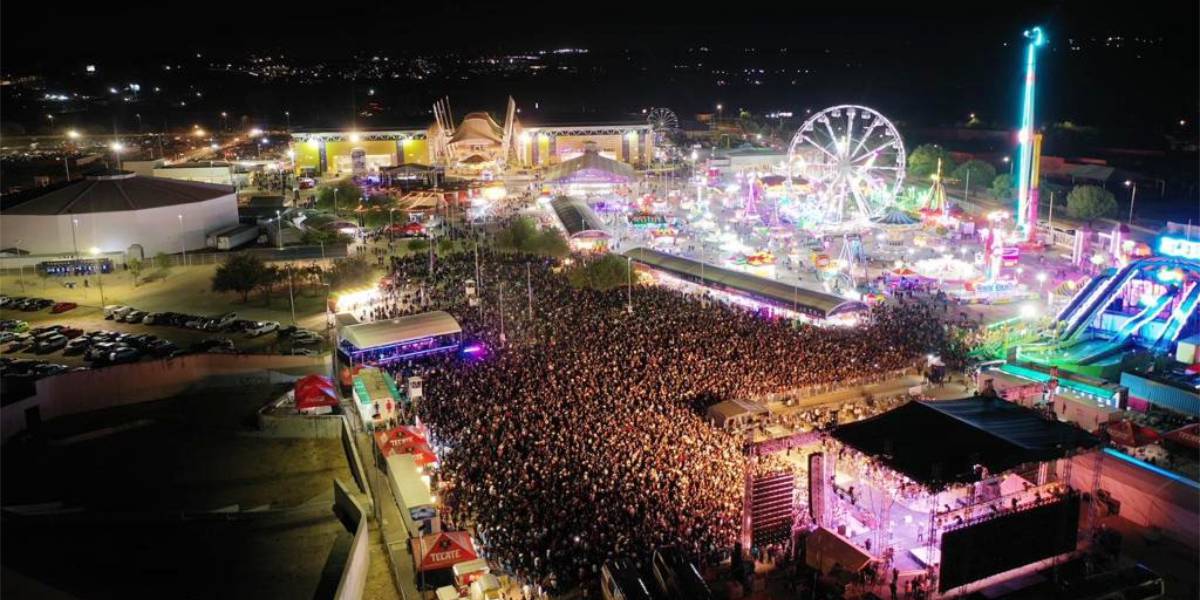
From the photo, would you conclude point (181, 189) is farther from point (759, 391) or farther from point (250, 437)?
point (759, 391)

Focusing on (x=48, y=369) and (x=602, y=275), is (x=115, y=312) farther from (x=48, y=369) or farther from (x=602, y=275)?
(x=602, y=275)

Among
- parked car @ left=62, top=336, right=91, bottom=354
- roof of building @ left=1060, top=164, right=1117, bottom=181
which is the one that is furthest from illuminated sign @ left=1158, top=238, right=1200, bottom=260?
roof of building @ left=1060, top=164, right=1117, bottom=181

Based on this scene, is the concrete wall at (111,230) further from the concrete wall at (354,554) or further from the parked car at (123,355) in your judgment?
the concrete wall at (354,554)

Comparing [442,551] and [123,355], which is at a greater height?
[123,355]

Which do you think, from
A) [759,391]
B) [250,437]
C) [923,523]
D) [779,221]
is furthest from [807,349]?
[779,221]

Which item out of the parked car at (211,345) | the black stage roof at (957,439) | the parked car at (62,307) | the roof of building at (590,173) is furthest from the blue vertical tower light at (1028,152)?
the parked car at (62,307)

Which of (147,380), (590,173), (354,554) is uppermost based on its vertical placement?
(590,173)

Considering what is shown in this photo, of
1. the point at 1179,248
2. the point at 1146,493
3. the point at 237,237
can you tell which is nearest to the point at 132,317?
the point at 237,237
